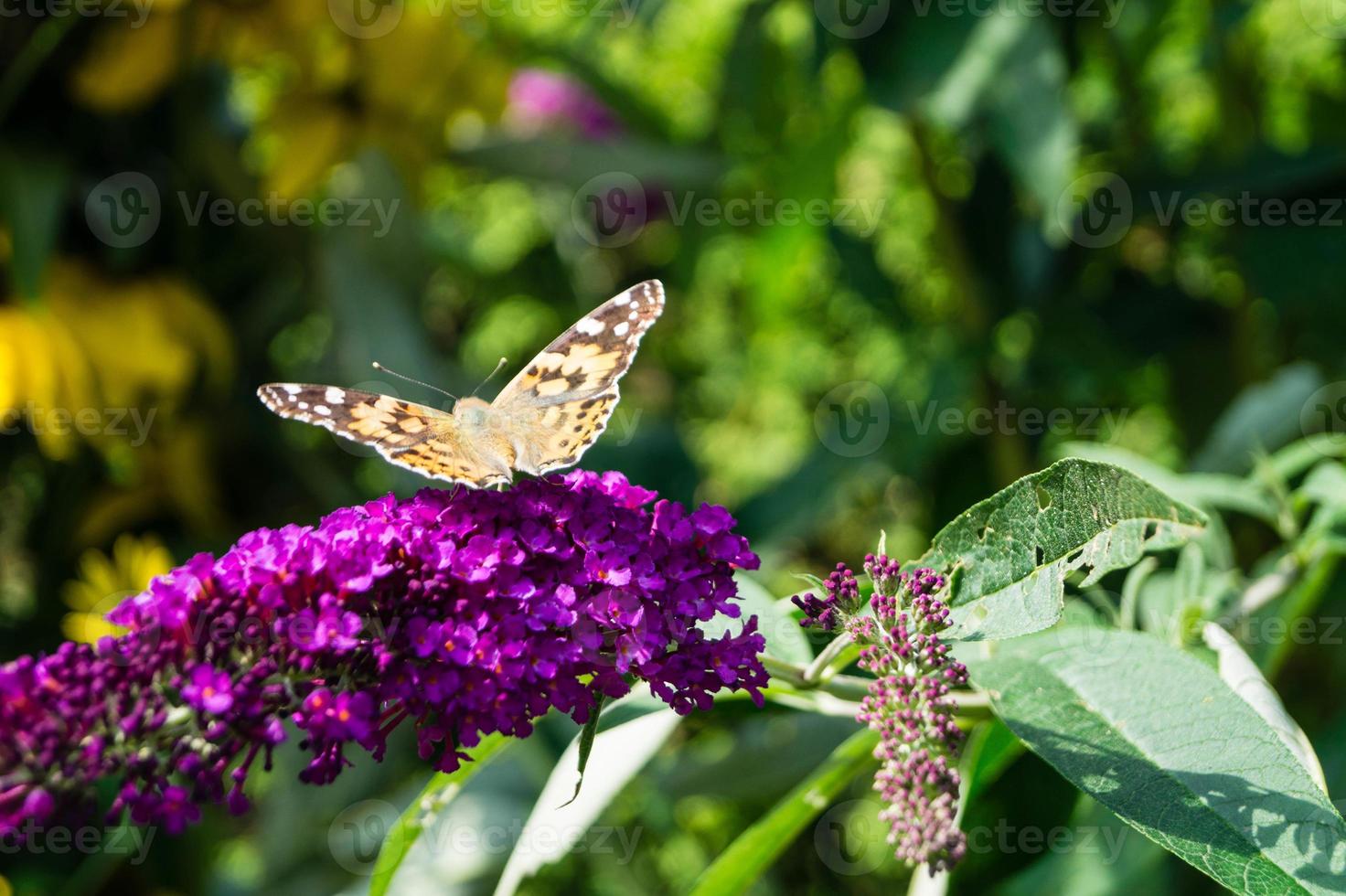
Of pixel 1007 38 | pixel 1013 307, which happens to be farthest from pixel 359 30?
pixel 1013 307

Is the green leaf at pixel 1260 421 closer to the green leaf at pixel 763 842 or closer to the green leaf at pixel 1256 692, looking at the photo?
the green leaf at pixel 1256 692

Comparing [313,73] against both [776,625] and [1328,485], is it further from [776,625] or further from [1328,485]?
[1328,485]

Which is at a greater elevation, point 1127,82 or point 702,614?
point 1127,82

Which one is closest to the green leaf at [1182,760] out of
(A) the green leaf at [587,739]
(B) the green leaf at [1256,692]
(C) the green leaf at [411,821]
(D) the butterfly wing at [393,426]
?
(B) the green leaf at [1256,692]

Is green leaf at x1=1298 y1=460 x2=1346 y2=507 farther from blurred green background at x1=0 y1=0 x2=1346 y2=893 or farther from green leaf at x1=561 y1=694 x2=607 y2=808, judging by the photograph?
green leaf at x1=561 y1=694 x2=607 y2=808

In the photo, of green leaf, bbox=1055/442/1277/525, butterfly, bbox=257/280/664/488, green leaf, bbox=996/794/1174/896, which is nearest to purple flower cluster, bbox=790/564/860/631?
butterfly, bbox=257/280/664/488

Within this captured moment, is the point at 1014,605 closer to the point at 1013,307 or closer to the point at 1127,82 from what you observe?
the point at 1013,307

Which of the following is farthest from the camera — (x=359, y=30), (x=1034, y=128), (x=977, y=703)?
(x=359, y=30)

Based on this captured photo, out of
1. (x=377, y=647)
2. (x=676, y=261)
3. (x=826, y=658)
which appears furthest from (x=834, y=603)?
(x=676, y=261)
